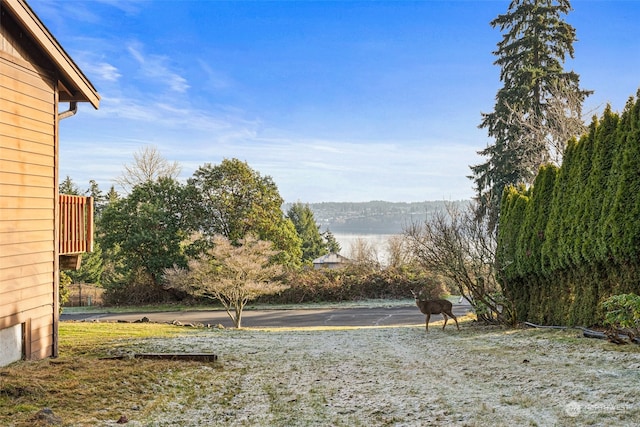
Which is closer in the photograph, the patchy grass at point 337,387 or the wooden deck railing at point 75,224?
the patchy grass at point 337,387

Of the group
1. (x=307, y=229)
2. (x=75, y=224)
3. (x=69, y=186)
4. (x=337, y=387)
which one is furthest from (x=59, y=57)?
(x=69, y=186)

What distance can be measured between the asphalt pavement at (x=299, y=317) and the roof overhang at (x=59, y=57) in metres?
14.0

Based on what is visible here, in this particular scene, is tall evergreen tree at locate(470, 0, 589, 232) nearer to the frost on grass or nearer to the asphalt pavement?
the asphalt pavement

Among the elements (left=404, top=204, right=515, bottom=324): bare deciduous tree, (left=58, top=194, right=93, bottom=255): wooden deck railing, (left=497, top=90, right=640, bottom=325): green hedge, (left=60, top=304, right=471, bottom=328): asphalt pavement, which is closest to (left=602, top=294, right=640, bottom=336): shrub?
(left=497, top=90, right=640, bottom=325): green hedge

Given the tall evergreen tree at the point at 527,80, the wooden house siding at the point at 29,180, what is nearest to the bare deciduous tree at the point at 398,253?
the tall evergreen tree at the point at 527,80

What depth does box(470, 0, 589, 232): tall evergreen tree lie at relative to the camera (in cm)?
2448

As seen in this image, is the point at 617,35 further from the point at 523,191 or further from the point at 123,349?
the point at 123,349

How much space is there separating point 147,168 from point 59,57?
1307 inches

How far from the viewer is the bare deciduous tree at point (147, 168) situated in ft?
131

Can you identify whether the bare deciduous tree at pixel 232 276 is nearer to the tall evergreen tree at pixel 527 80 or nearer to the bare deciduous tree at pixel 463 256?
the bare deciduous tree at pixel 463 256

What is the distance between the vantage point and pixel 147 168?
40.2 metres

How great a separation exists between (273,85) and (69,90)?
14.9 m

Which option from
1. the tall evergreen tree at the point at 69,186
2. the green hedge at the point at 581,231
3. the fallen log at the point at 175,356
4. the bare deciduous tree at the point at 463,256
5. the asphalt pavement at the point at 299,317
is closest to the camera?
the fallen log at the point at 175,356

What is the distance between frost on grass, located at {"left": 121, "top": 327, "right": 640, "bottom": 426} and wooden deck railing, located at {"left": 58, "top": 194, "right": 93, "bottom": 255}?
8.05 feet
